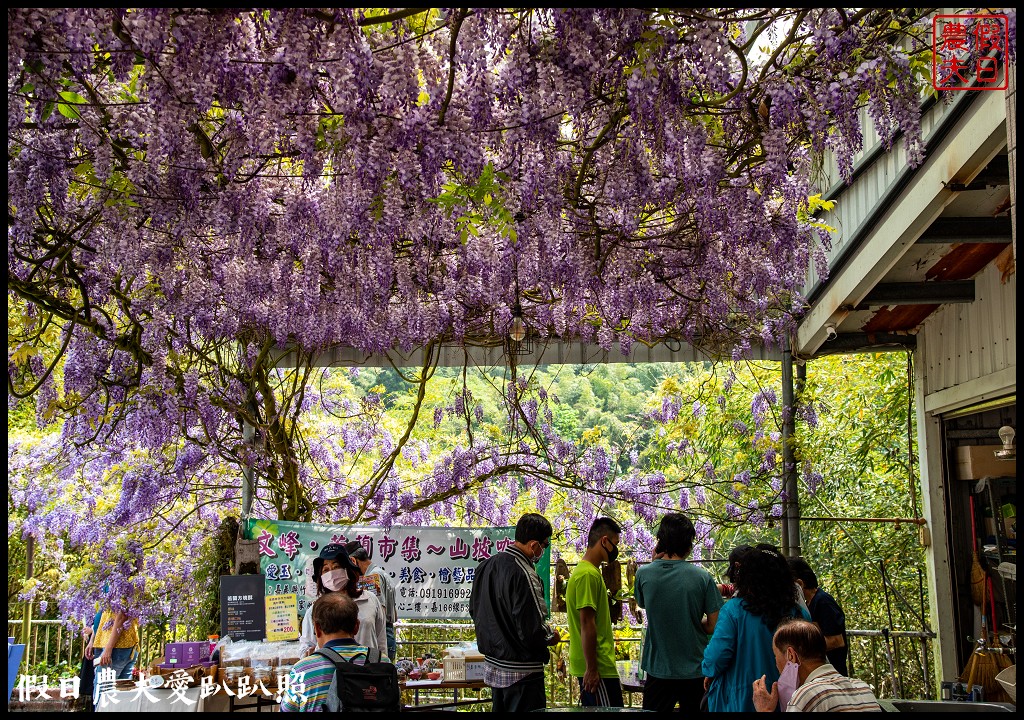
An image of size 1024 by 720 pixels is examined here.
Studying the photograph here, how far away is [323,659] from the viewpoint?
2537mm

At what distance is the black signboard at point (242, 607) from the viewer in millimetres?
5469

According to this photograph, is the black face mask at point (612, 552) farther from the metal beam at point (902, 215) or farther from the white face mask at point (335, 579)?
the metal beam at point (902, 215)

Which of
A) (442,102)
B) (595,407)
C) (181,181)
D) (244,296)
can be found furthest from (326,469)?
(595,407)

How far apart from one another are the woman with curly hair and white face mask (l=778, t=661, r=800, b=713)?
278mm

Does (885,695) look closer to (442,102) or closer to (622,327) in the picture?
(622,327)

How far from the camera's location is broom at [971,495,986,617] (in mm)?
5344

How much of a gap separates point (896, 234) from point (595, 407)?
1271 centimetres

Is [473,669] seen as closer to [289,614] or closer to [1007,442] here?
[289,614]

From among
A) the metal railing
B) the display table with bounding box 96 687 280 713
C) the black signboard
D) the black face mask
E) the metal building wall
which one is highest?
the metal building wall

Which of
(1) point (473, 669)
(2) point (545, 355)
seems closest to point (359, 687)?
(1) point (473, 669)

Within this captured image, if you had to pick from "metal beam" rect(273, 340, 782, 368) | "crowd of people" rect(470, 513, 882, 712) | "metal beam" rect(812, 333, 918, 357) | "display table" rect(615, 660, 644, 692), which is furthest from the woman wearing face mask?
"metal beam" rect(812, 333, 918, 357)

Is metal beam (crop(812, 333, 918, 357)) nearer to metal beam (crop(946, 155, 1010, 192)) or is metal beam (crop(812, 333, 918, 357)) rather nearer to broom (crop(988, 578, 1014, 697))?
broom (crop(988, 578, 1014, 697))

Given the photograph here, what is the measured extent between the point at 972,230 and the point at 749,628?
8.04 feet

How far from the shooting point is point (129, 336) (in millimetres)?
4918
